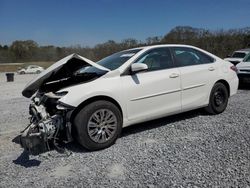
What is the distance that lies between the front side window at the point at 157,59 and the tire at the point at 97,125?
43.9 inches

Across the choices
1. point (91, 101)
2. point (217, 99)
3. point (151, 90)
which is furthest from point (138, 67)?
point (217, 99)

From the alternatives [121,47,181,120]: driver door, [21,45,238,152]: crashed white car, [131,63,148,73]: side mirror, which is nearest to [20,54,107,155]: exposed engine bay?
[21,45,238,152]: crashed white car

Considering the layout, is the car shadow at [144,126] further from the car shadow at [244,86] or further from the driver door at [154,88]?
the car shadow at [244,86]

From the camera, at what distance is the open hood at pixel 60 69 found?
449cm

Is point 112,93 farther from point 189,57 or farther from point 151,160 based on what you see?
point 189,57

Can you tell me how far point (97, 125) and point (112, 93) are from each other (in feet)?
1.83

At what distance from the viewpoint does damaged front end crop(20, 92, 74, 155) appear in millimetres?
3947

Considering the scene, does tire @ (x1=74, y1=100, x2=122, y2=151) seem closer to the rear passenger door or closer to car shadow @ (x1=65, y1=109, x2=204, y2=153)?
car shadow @ (x1=65, y1=109, x2=204, y2=153)

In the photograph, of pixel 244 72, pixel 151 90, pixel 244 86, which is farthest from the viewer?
pixel 244 86

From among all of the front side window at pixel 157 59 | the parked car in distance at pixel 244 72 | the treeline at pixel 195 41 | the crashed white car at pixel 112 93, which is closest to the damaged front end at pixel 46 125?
the crashed white car at pixel 112 93

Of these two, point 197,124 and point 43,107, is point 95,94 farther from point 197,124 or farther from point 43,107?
point 197,124

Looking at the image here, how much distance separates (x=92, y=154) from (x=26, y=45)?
6920cm

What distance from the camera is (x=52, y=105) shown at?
4.42 meters

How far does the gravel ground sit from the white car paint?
1.38 feet
